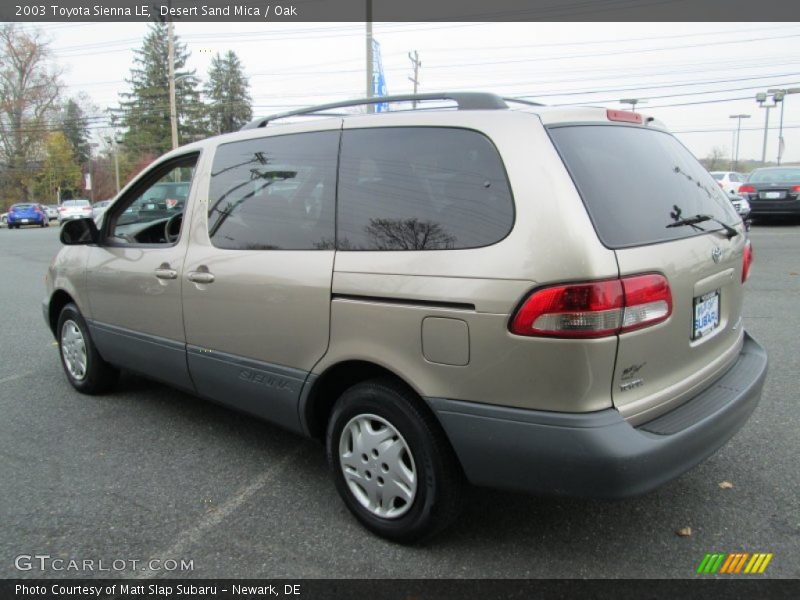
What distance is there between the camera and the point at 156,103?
216 ft

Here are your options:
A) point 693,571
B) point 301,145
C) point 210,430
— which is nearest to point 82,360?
point 210,430

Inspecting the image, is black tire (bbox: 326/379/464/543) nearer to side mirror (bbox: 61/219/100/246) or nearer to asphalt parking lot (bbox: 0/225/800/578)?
asphalt parking lot (bbox: 0/225/800/578)

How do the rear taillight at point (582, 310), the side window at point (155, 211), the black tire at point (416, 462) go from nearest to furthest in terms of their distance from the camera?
1. the rear taillight at point (582, 310)
2. the black tire at point (416, 462)
3. the side window at point (155, 211)

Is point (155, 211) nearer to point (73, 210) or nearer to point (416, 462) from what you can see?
point (416, 462)

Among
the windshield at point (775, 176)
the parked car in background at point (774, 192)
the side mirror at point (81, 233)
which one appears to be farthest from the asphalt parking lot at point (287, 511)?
the windshield at point (775, 176)

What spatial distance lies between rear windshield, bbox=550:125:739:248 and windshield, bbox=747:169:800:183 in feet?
48.9

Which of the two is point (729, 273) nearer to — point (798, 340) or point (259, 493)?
point (259, 493)

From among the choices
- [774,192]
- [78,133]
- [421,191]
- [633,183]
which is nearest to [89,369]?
[421,191]

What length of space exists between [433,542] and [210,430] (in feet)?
6.19

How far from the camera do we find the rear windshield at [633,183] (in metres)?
2.23

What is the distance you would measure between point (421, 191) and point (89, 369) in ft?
10.6

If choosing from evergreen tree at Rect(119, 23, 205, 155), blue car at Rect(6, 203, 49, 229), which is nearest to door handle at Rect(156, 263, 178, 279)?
blue car at Rect(6, 203, 49, 229)

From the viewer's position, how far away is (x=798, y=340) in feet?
17.7

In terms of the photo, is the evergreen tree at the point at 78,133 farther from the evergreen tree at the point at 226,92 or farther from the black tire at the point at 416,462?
the black tire at the point at 416,462
